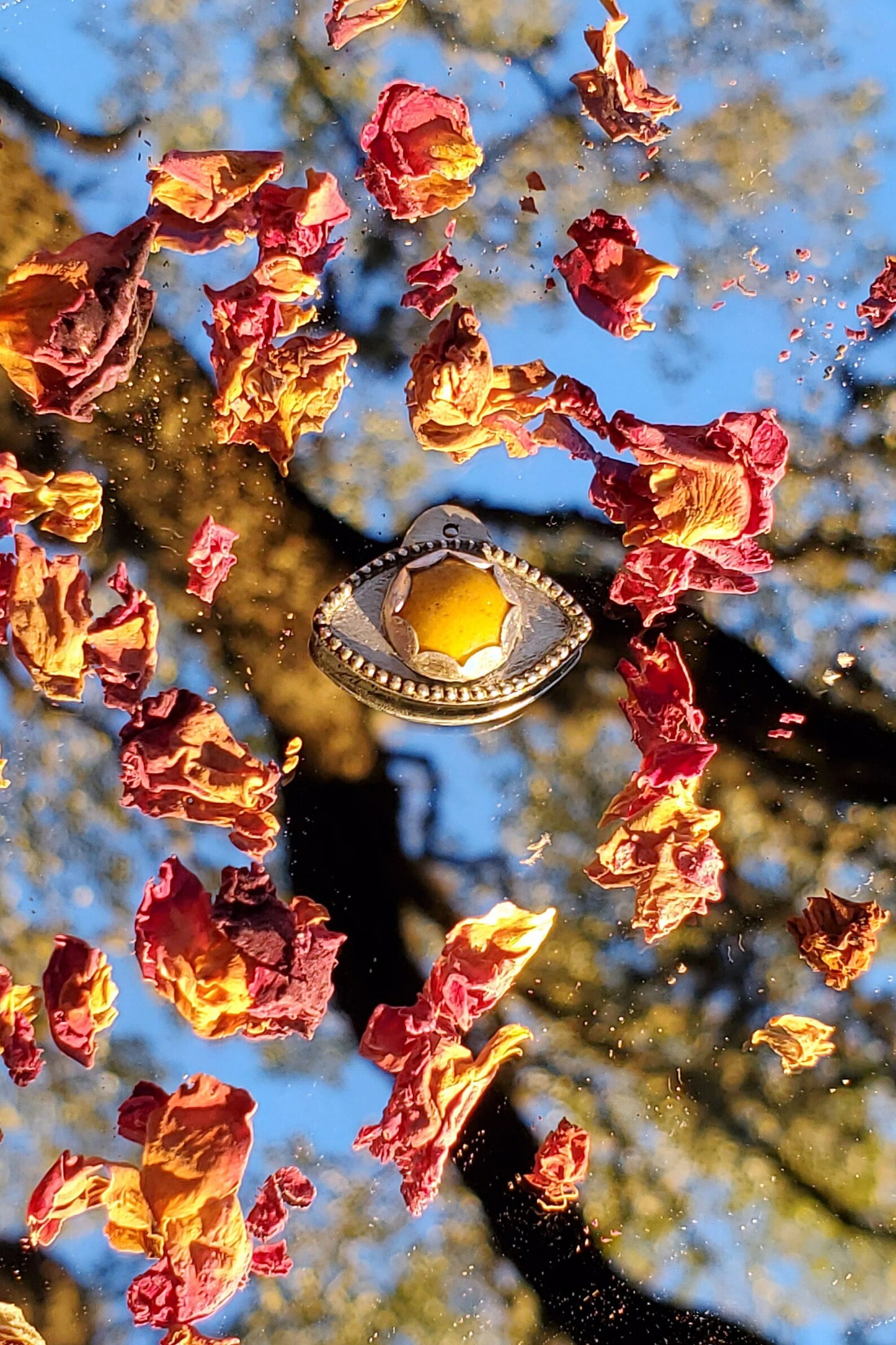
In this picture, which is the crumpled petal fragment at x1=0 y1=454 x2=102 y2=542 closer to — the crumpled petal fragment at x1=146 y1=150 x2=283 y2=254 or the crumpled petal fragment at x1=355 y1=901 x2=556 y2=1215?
the crumpled petal fragment at x1=146 y1=150 x2=283 y2=254

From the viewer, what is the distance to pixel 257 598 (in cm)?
148

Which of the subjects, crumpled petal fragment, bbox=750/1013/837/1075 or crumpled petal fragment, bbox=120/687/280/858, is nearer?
crumpled petal fragment, bbox=120/687/280/858

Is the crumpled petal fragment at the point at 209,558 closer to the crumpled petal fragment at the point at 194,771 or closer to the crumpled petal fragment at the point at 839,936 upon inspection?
the crumpled petal fragment at the point at 194,771

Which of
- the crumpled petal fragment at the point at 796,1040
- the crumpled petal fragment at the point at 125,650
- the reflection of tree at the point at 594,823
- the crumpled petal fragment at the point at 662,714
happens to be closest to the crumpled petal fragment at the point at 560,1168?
the reflection of tree at the point at 594,823

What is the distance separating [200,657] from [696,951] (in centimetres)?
89

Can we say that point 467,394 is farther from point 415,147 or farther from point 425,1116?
point 425,1116

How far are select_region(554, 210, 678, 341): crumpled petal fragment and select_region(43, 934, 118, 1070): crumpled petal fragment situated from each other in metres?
1.21

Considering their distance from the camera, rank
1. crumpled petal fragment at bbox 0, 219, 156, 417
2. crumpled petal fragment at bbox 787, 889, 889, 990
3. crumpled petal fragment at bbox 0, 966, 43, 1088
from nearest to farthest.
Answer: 1. crumpled petal fragment at bbox 0, 219, 156, 417
2. crumpled petal fragment at bbox 0, 966, 43, 1088
3. crumpled petal fragment at bbox 787, 889, 889, 990

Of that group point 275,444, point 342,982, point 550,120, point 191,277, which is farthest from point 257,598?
point 550,120

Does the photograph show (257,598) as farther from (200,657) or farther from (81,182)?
(81,182)

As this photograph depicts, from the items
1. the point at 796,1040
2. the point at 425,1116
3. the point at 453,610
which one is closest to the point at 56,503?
the point at 453,610

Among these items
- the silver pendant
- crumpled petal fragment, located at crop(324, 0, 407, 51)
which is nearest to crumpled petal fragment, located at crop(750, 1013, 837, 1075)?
the silver pendant

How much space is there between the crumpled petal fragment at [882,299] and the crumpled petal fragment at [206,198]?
91cm

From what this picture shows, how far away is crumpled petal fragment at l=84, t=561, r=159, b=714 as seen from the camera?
1417mm
